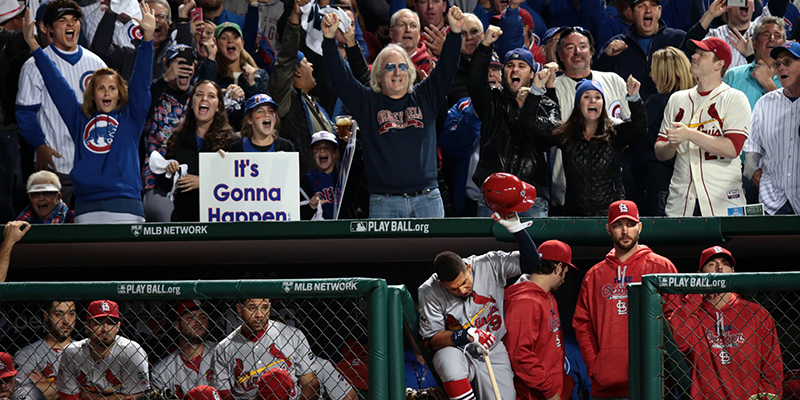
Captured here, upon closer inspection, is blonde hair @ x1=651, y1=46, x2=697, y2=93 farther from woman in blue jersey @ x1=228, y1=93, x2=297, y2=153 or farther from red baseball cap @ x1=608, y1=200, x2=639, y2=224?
woman in blue jersey @ x1=228, y1=93, x2=297, y2=153

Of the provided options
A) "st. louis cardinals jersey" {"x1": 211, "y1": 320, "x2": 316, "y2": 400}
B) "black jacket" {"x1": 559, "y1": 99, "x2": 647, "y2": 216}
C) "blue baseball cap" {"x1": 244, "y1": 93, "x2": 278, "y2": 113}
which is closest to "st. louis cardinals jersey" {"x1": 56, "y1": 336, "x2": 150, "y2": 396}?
"st. louis cardinals jersey" {"x1": 211, "y1": 320, "x2": 316, "y2": 400}

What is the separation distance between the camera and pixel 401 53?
20.7ft

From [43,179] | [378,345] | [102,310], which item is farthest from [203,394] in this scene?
[43,179]

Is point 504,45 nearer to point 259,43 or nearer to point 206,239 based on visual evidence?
point 259,43

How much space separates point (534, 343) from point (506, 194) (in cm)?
87

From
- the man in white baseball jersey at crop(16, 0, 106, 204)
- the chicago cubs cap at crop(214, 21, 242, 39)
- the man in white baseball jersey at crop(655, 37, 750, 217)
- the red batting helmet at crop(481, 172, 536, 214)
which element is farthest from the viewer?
the chicago cubs cap at crop(214, 21, 242, 39)

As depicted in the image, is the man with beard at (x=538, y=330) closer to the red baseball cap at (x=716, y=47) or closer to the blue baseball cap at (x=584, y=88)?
the blue baseball cap at (x=584, y=88)

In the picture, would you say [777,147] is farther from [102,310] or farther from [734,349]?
[102,310]

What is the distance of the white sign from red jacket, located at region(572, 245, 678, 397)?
185 centimetres

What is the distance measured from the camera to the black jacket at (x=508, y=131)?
6332mm

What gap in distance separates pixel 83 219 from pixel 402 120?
2240mm

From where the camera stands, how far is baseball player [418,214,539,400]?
15.3 feet

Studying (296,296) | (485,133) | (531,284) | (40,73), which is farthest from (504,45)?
(296,296)

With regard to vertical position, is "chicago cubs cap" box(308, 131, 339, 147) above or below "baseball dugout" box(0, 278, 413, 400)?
above
